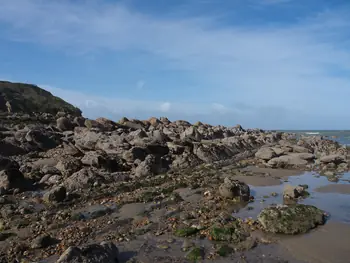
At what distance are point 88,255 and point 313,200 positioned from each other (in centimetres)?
Answer: 1198

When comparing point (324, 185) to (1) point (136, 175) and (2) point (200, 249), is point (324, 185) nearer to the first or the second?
(1) point (136, 175)

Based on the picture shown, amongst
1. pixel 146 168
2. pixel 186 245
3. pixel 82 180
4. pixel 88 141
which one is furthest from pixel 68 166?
pixel 186 245

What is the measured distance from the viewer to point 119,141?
89.4ft

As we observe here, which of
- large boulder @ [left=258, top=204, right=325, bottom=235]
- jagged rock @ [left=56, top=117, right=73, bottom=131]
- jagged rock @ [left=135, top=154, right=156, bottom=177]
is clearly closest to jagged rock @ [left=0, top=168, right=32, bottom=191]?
jagged rock @ [left=135, top=154, right=156, bottom=177]

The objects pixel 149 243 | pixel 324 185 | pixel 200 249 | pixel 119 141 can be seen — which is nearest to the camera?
pixel 200 249

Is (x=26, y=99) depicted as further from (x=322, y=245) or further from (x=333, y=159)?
(x=322, y=245)

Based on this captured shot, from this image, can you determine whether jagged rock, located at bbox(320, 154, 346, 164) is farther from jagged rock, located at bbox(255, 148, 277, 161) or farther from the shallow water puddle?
the shallow water puddle

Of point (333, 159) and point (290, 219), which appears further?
point (333, 159)

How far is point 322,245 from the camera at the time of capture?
10.4m

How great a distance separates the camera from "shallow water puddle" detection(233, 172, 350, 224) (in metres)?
13.9

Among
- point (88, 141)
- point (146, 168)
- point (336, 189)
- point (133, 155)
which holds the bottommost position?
point (336, 189)

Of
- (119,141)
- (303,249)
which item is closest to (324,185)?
(303,249)

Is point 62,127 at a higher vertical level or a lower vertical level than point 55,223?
higher

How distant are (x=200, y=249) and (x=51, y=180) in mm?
12335
